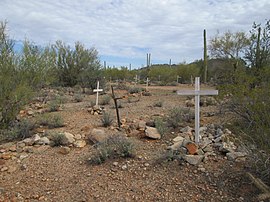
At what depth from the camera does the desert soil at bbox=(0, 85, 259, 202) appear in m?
4.14

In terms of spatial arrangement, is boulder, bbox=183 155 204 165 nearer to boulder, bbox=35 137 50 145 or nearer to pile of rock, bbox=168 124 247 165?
pile of rock, bbox=168 124 247 165

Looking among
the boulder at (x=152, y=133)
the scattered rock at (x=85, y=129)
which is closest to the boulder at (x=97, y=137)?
the scattered rock at (x=85, y=129)

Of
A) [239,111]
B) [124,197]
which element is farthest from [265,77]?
[124,197]

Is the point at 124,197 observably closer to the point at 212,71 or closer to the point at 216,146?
the point at 216,146

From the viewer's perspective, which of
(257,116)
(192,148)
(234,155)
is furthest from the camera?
(192,148)

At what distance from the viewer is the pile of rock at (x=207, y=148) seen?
4.99 metres

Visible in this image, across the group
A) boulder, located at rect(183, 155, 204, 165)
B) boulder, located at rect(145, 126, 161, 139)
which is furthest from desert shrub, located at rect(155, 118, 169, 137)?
boulder, located at rect(183, 155, 204, 165)

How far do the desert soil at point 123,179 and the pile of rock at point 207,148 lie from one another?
0.48ft

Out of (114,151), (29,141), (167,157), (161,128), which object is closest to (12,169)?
(29,141)

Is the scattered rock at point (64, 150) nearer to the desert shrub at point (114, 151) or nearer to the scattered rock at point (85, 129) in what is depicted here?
the desert shrub at point (114, 151)

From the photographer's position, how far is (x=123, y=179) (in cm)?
464

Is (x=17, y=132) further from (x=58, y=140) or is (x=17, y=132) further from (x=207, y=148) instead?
(x=207, y=148)

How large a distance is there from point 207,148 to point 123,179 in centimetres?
186

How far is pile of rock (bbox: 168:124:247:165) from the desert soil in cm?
14
